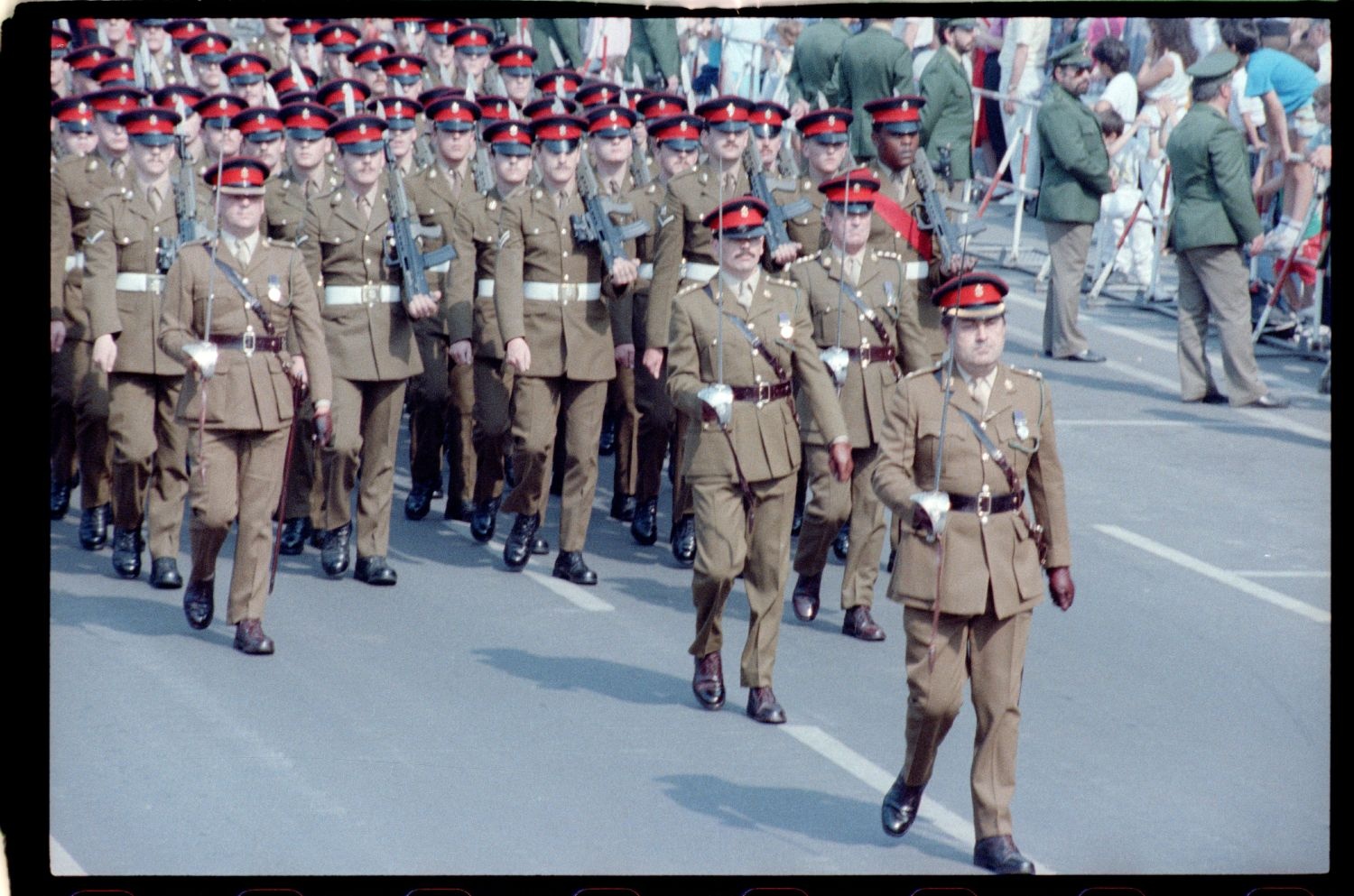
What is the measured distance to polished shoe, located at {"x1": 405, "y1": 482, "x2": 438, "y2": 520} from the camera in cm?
1267

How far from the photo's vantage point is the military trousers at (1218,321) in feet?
48.4

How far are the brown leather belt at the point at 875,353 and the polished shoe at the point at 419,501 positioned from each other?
2812 millimetres

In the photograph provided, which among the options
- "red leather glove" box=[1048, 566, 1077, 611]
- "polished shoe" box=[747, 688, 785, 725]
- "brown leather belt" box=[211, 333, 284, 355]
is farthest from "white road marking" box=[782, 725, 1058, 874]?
"brown leather belt" box=[211, 333, 284, 355]

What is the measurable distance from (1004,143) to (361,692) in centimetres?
1090

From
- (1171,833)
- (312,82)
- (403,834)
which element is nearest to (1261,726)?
(1171,833)

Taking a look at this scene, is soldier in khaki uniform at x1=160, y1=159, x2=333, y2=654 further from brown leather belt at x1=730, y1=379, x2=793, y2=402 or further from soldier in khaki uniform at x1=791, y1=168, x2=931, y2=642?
soldier in khaki uniform at x1=791, y1=168, x2=931, y2=642

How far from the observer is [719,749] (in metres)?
9.03

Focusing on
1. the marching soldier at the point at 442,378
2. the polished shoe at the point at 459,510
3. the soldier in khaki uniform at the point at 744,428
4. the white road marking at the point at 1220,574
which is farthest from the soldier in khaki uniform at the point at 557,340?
A: the white road marking at the point at 1220,574

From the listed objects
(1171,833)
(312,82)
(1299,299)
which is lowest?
(1171,833)

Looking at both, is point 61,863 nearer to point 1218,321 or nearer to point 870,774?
point 870,774

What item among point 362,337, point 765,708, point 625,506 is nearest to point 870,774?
point 765,708

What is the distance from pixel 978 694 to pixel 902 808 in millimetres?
468

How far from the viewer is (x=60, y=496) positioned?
1256cm

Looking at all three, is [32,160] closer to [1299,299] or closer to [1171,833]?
[1171,833]
